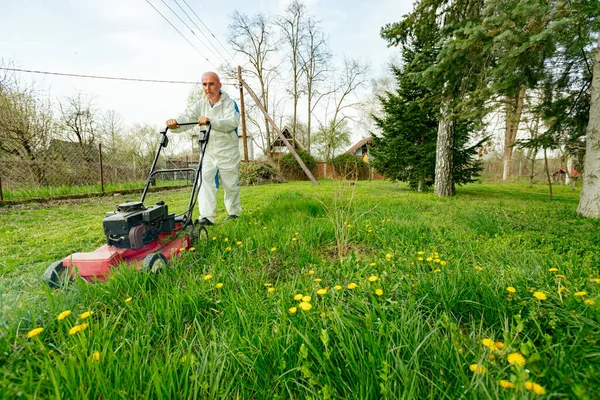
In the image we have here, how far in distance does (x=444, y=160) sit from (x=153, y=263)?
298 inches

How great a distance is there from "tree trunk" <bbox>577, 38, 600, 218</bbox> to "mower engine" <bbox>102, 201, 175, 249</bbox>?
5969 mm

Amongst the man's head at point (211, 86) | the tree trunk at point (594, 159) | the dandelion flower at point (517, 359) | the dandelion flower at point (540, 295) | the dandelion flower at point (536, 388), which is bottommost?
the dandelion flower at point (536, 388)

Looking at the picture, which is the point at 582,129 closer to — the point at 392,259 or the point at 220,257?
the point at 392,259

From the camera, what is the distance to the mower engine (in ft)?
6.38

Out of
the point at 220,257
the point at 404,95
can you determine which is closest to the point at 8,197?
the point at 220,257

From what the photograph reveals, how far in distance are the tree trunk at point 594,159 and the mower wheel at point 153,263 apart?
5866 millimetres

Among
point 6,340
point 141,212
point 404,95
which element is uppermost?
point 404,95

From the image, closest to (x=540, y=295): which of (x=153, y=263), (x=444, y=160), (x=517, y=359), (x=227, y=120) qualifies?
(x=517, y=359)

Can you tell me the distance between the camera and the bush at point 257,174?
45.2 ft

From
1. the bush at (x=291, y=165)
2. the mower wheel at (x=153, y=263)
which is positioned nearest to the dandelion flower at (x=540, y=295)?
the mower wheel at (x=153, y=263)

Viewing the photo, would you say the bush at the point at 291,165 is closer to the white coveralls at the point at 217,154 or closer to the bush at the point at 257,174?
the bush at the point at 257,174

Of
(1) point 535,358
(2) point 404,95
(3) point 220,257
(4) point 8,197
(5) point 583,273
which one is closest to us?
(1) point 535,358

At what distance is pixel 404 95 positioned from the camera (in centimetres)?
934

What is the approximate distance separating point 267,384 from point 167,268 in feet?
4.40
